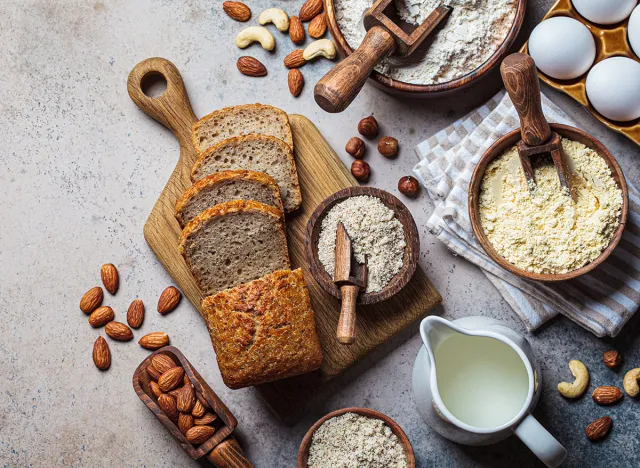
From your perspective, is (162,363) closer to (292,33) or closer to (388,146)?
(388,146)

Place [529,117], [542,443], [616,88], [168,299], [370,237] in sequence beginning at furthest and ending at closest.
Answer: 1. [168,299]
2. [370,237]
3. [616,88]
4. [529,117]
5. [542,443]

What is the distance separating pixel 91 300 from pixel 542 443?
5.09 feet

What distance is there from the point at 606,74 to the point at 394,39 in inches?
25.8

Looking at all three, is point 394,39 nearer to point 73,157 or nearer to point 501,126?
point 501,126

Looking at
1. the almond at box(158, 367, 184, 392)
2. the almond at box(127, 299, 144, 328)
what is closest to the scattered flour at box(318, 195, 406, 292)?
the almond at box(158, 367, 184, 392)

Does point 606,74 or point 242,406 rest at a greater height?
point 606,74

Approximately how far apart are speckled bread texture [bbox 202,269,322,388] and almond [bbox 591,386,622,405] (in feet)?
3.15

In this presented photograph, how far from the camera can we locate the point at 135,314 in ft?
7.60

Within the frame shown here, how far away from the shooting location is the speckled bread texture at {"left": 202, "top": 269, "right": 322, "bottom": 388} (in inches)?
79.0

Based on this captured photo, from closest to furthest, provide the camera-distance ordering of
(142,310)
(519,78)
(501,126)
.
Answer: (519,78) → (501,126) → (142,310)

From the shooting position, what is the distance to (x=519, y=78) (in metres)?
1.76

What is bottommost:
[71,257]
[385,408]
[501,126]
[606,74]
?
[385,408]

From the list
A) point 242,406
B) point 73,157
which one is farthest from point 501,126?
point 73,157

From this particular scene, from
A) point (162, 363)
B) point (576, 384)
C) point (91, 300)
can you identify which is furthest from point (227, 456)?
point (576, 384)
